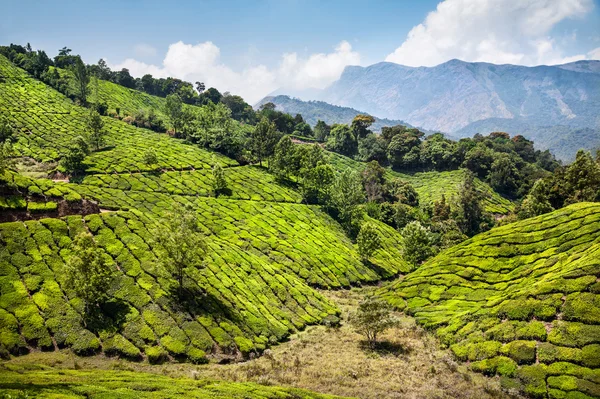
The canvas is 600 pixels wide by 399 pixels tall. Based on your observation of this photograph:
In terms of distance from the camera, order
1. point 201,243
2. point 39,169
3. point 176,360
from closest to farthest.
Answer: point 176,360
point 201,243
point 39,169


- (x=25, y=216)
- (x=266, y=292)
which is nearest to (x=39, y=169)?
(x=25, y=216)

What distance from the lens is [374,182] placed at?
14125 cm

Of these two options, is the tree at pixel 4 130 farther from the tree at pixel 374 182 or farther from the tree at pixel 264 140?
the tree at pixel 374 182

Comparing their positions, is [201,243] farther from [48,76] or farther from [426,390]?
[48,76]

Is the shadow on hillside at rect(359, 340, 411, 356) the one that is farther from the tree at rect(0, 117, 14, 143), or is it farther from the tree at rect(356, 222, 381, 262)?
the tree at rect(0, 117, 14, 143)

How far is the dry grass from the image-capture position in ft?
106

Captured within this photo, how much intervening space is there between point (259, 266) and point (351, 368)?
29.4m

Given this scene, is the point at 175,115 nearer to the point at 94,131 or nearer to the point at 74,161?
the point at 94,131

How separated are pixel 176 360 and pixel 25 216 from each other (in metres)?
32.2

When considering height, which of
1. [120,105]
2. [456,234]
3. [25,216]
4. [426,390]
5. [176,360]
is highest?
[120,105]

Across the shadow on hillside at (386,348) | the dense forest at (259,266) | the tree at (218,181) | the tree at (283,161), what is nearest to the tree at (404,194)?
the dense forest at (259,266)

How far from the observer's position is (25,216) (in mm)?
47688

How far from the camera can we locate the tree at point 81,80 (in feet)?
474

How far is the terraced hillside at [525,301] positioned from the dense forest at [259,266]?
213mm
